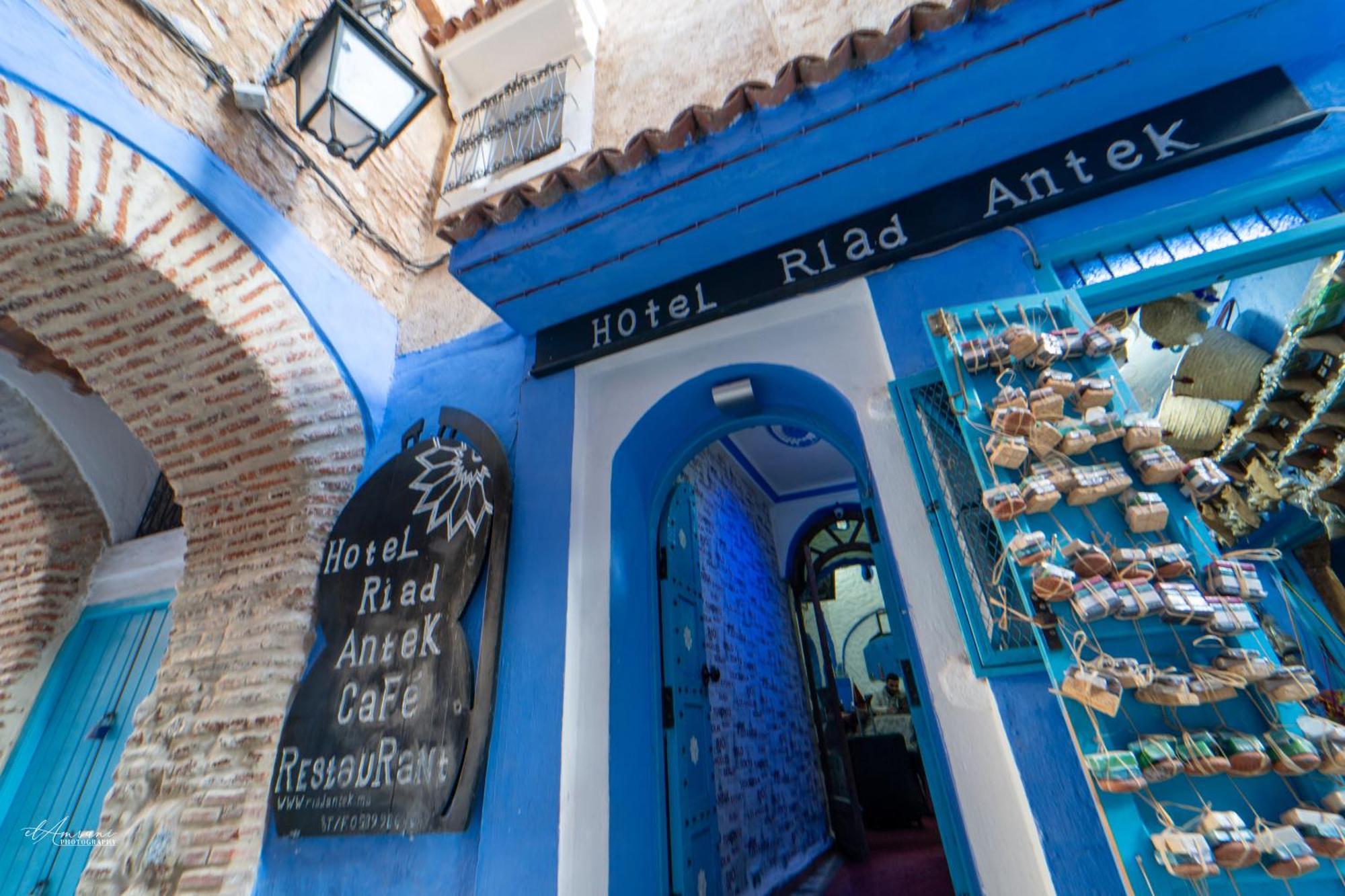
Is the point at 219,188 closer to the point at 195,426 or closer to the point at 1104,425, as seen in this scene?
the point at 195,426

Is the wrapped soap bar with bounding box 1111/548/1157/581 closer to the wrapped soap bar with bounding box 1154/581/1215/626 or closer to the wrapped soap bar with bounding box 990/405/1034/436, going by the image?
the wrapped soap bar with bounding box 1154/581/1215/626

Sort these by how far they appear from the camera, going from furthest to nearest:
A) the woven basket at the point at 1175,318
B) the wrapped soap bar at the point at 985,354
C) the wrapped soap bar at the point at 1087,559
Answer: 1. the woven basket at the point at 1175,318
2. the wrapped soap bar at the point at 985,354
3. the wrapped soap bar at the point at 1087,559

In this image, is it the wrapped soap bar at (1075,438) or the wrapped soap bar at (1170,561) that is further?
the wrapped soap bar at (1075,438)

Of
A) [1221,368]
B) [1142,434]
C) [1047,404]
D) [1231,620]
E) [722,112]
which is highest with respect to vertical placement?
[722,112]

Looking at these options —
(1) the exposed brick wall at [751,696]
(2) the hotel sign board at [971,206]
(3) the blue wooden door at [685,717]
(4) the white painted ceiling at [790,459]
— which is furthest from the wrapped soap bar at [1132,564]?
(4) the white painted ceiling at [790,459]

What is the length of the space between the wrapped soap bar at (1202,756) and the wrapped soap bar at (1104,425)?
2.51ft

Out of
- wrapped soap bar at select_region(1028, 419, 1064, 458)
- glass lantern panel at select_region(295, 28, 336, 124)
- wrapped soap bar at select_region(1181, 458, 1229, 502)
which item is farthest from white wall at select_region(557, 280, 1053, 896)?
glass lantern panel at select_region(295, 28, 336, 124)

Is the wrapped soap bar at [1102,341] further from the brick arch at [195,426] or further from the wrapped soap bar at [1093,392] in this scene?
the brick arch at [195,426]

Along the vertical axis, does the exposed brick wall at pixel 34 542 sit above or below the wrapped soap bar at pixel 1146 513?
above

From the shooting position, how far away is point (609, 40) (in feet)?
15.2

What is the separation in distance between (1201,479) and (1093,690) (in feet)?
2.35

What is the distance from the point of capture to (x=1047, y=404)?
1712 millimetres

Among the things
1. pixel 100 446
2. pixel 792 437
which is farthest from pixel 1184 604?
pixel 100 446

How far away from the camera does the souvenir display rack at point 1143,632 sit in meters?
1.27
